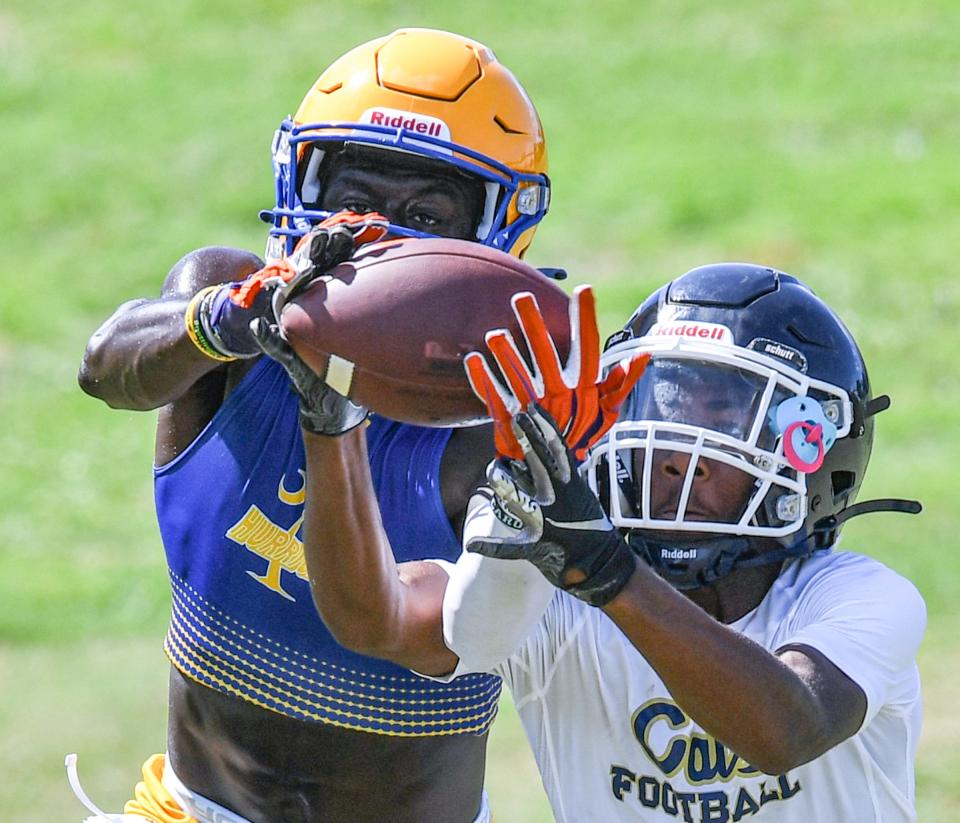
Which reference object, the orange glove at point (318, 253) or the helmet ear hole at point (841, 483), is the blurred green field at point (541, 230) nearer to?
the helmet ear hole at point (841, 483)

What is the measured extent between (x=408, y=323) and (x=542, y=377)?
323mm

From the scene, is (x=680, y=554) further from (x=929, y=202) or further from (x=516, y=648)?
(x=929, y=202)

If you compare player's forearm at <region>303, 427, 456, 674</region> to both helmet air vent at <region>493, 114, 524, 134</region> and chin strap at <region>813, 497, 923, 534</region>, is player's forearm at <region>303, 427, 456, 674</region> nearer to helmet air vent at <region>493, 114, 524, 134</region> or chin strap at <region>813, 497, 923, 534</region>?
chin strap at <region>813, 497, 923, 534</region>

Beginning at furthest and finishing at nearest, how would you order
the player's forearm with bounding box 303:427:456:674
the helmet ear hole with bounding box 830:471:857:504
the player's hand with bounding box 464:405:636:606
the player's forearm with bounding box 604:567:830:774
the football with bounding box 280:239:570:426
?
the helmet ear hole with bounding box 830:471:857:504, the player's forearm with bounding box 303:427:456:674, the football with bounding box 280:239:570:426, the player's forearm with bounding box 604:567:830:774, the player's hand with bounding box 464:405:636:606

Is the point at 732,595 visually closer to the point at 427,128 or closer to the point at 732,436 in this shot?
the point at 732,436

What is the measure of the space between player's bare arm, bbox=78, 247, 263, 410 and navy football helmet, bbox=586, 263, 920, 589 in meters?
0.85

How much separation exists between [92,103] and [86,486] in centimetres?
759

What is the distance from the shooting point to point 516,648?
11.1 feet

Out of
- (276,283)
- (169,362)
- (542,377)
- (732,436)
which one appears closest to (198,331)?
(169,362)

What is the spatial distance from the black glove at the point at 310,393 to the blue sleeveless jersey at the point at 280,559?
1.36 feet

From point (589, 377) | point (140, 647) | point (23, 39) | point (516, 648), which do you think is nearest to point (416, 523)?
point (516, 648)

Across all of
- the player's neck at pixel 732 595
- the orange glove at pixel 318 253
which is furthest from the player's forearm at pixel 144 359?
the player's neck at pixel 732 595

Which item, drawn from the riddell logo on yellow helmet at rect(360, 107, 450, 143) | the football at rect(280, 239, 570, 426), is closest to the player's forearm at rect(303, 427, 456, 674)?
the football at rect(280, 239, 570, 426)

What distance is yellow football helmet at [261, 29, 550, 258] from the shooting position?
3848mm
